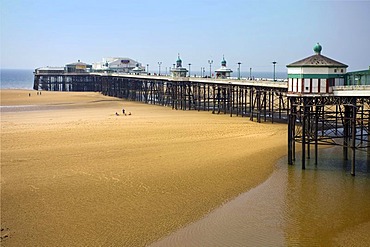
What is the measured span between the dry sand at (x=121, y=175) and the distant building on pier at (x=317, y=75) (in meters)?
4.03

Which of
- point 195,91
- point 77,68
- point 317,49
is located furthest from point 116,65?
point 317,49

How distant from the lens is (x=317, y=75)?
23391 mm

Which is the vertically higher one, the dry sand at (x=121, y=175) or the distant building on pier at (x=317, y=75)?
the distant building on pier at (x=317, y=75)

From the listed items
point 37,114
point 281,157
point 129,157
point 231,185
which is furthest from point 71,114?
point 231,185

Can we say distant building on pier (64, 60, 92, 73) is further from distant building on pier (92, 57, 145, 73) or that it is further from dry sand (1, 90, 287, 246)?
dry sand (1, 90, 287, 246)

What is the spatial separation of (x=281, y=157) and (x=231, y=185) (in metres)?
6.25

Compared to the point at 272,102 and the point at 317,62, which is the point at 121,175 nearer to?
the point at 317,62

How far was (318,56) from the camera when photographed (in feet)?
79.0

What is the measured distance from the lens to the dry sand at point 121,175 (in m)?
14.4

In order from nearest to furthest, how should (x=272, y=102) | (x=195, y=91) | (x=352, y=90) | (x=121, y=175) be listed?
1. (x=121, y=175)
2. (x=352, y=90)
3. (x=272, y=102)
4. (x=195, y=91)

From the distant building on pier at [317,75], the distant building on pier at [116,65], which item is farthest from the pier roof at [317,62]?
the distant building on pier at [116,65]

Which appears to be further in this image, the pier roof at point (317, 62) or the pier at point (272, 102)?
the pier roof at point (317, 62)

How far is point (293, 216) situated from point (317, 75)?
1025 centimetres

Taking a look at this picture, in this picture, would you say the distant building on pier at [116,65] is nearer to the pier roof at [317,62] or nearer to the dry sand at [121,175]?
the dry sand at [121,175]
